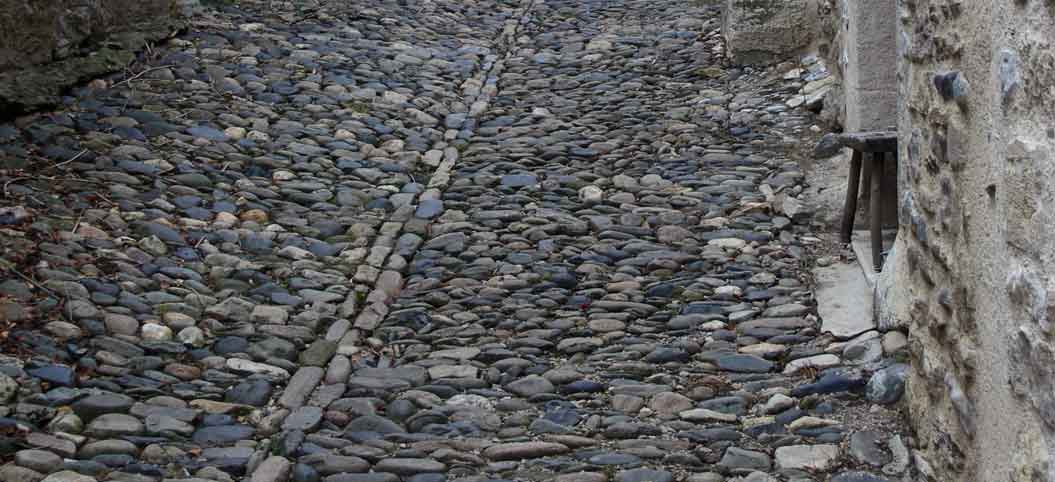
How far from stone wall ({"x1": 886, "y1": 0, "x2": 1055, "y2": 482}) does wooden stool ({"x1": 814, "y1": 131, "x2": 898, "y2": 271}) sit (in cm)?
80

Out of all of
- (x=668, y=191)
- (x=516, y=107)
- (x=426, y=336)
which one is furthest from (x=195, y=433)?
(x=516, y=107)

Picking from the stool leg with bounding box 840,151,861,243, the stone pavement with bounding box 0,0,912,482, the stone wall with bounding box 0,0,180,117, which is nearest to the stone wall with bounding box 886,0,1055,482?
the stone pavement with bounding box 0,0,912,482

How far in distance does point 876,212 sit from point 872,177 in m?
0.30

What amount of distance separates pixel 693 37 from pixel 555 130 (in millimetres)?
2527

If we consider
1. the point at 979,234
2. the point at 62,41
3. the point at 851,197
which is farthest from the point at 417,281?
the point at 62,41

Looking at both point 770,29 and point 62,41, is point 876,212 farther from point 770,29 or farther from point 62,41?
point 62,41

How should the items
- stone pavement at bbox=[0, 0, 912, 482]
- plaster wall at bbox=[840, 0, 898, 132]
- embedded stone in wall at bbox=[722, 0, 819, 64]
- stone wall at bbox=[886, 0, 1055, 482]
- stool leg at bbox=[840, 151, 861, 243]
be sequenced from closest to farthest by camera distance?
stone wall at bbox=[886, 0, 1055, 482]
stone pavement at bbox=[0, 0, 912, 482]
stool leg at bbox=[840, 151, 861, 243]
plaster wall at bbox=[840, 0, 898, 132]
embedded stone in wall at bbox=[722, 0, 819, 64]

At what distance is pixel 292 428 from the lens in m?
4.42

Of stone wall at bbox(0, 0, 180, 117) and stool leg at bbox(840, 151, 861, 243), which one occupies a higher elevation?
stone wall at bbox(0, 0, 180, 117)

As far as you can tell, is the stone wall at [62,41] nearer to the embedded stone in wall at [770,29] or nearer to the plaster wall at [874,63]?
the embedded stone in wall at [770,29]

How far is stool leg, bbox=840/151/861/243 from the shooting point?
5.64 metres

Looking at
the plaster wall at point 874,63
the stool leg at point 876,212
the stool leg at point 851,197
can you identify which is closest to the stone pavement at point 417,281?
the stool leg at point 851,197

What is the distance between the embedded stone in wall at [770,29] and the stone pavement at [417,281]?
0.22m

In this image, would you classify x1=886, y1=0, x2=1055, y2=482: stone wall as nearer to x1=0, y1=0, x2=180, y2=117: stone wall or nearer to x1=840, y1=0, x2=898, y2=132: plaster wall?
x1=840, y1=0, x2=898, y2=132: plaster wall
